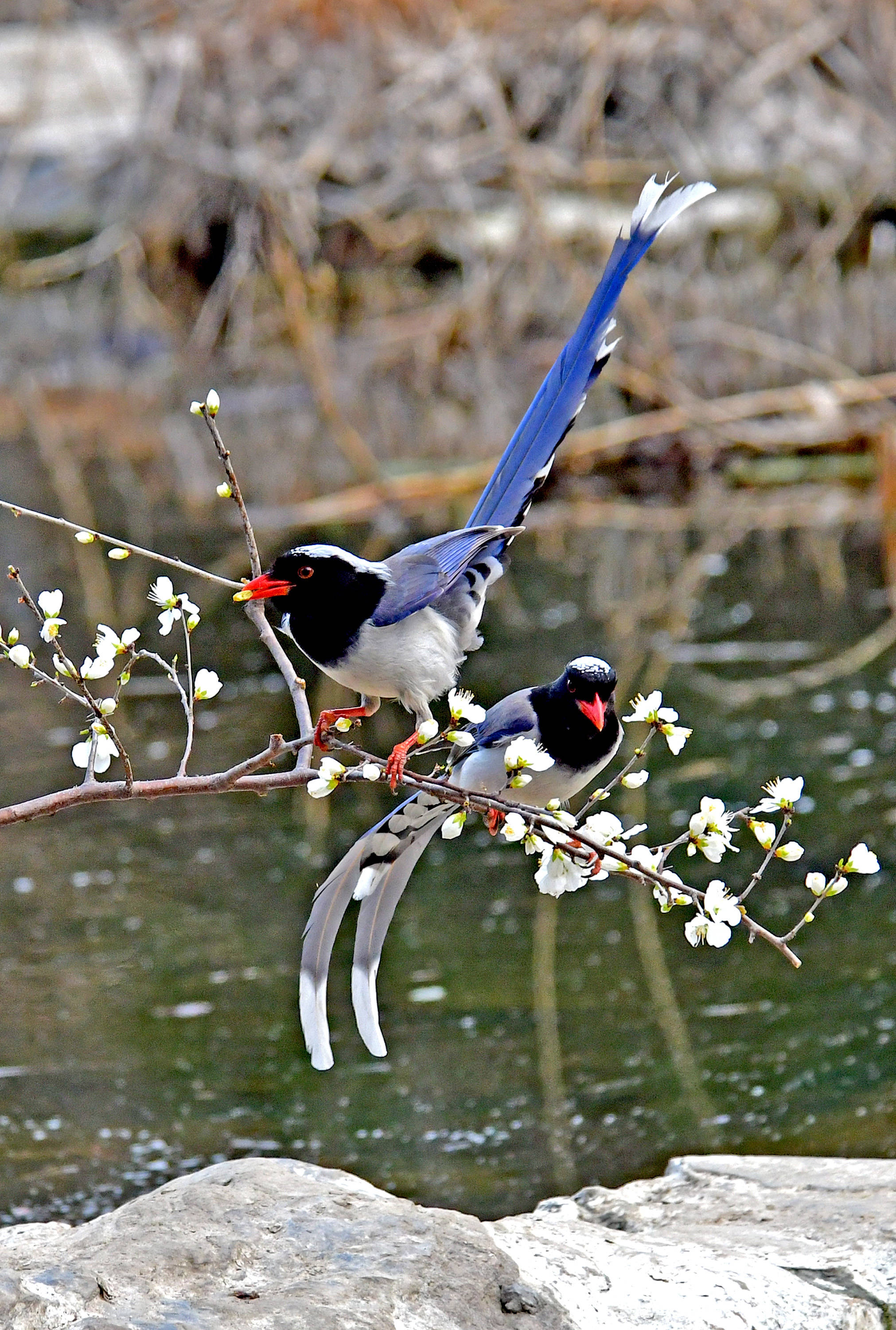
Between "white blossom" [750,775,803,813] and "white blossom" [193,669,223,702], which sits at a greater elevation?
"white blossom" [193,669,223,702]

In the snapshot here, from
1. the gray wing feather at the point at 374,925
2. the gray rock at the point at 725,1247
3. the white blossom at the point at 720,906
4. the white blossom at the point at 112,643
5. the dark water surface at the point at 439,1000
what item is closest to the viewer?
the white blossom at the point at 720,906

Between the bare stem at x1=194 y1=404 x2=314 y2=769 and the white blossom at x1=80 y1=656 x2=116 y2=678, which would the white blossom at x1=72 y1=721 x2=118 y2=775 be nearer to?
the white blossom at x1=80 y1=656 x2=116 y2=678

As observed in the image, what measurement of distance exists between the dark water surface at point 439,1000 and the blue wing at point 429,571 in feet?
5.84

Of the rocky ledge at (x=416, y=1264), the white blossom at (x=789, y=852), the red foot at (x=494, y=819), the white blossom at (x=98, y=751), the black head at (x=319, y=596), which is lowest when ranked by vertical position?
the rocky ledge at (x=416, y=1264)

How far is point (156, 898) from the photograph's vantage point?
5.61 metres

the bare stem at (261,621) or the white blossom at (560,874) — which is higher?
the bare stem at (261,621)

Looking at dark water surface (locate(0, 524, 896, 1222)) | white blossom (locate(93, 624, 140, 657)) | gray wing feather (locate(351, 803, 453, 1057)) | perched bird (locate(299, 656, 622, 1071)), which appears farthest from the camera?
dark water surface (locate(0, 524, 896, 1222))

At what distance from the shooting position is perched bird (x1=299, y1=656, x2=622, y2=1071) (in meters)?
2.67

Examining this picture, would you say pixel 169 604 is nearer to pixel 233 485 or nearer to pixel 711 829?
pixel 233 485

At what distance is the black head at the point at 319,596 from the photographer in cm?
252

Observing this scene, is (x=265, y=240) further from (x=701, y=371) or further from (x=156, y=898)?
(x=156, y=898)

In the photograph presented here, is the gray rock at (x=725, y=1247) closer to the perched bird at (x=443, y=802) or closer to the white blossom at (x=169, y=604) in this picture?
the perched bird at (x=443, y=802)

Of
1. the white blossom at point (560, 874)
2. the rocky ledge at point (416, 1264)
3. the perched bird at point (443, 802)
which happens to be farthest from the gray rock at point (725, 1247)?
the white blossom at point (560, 874)

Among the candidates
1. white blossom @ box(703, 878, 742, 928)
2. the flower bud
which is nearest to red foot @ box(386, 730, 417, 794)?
white blossom @ box(703, 878, 742, 928)
